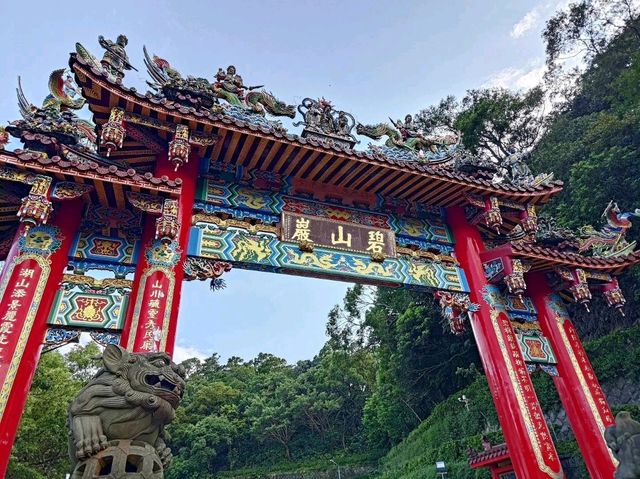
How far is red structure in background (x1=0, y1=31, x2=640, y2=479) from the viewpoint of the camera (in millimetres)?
5289

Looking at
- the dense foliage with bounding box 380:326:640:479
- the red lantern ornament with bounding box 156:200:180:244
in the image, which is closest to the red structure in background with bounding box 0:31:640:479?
the red lantern ornament with bounding box 156:200:180:244

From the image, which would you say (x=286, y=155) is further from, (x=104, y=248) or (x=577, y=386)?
(x=577, y=386)

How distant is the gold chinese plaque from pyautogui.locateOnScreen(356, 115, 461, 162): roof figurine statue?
69.9 inches

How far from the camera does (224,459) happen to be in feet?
120

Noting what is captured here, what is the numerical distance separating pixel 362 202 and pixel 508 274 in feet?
8.72

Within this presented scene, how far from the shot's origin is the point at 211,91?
703 centimetres

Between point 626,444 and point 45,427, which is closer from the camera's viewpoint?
point 626,444

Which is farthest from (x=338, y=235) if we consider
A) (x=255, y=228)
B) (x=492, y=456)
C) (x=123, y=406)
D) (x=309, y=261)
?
(x=492, y=456)

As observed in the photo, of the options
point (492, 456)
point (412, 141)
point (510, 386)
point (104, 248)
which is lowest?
point (492, 456)

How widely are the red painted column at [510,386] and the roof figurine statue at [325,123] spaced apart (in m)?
2.86

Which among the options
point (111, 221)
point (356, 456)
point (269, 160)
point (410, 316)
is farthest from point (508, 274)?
point (356, 456)

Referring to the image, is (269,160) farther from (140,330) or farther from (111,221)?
(140,330)

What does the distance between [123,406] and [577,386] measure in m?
7.11

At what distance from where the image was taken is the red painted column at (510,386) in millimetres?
6238
